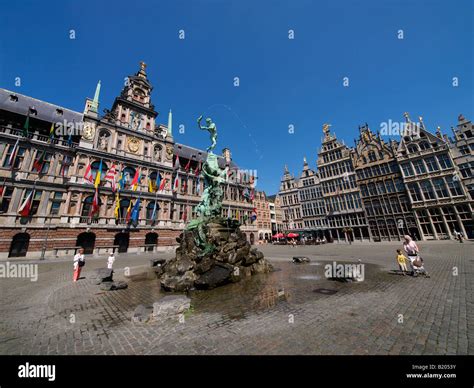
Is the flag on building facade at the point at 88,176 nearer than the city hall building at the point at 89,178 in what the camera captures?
No

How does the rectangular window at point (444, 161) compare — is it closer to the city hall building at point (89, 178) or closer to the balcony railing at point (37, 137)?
the city hall building at point (89, 178)

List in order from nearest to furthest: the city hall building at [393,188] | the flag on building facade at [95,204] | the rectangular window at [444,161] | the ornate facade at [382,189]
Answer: the flag on building facade at [95,204], the city hall building at [393,188], the rectangular window at [444,161], the ornate facade at [382,189]

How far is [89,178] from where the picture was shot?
24.5 metres

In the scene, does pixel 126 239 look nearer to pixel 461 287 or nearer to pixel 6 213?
pixel 6 213

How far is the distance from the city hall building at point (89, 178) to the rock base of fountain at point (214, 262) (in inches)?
255

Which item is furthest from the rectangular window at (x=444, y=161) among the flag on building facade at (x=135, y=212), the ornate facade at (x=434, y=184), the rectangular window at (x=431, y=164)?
the flag on building facade at (x=135, y=212)

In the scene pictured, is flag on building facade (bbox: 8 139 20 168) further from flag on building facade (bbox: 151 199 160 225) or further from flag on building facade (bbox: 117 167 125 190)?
flag on building facade (bbox: 151 199 160 225)

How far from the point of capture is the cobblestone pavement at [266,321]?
363 centimetres

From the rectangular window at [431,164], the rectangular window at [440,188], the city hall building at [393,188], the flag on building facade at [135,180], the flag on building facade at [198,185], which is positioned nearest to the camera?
the flag on building facade at [135,180]

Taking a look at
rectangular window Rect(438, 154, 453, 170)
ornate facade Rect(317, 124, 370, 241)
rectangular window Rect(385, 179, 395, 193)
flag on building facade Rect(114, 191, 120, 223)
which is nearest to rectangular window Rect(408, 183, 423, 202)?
rectangular window Rect(385, 179, 395, 193)

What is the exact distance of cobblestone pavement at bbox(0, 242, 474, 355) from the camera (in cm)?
363

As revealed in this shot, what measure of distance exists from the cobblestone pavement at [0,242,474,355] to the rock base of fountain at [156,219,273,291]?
74 centimetres

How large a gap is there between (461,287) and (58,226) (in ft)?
106
